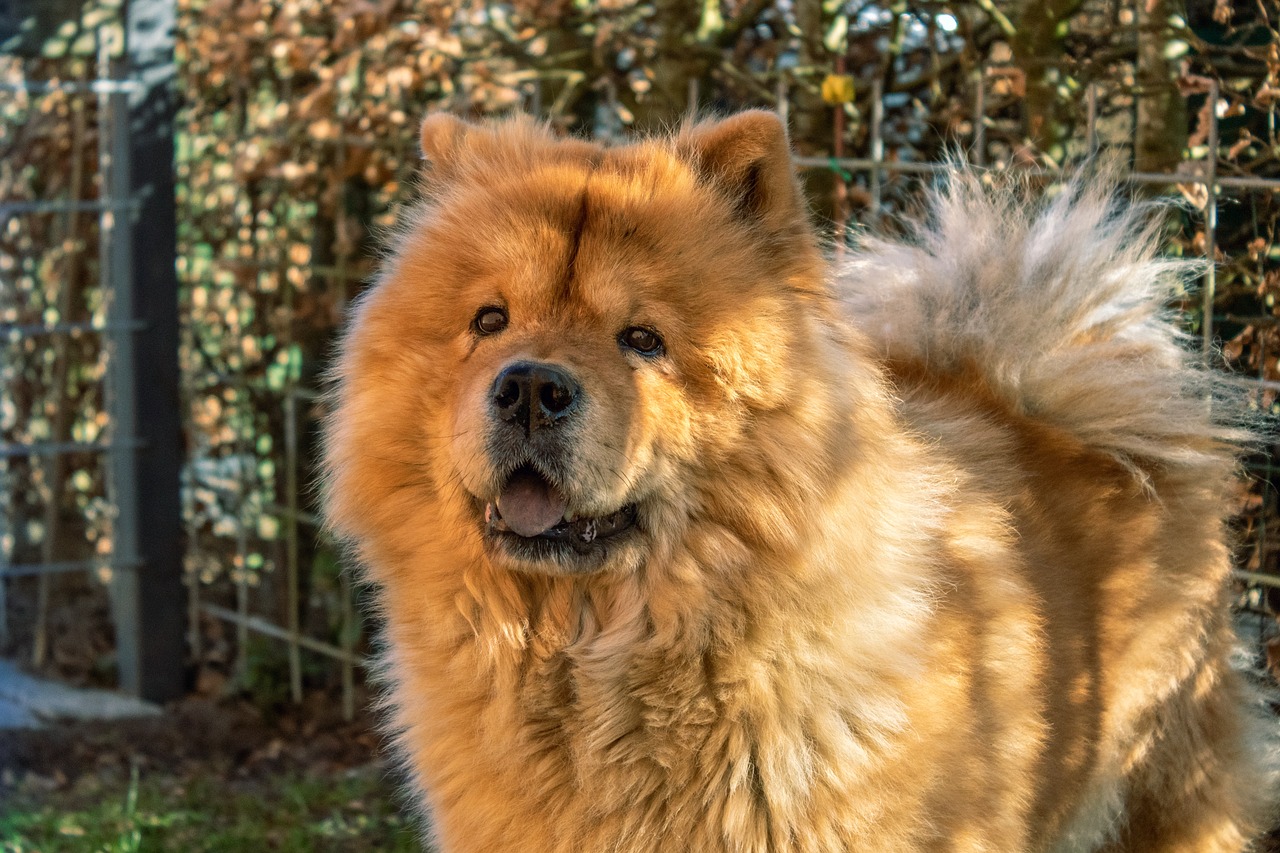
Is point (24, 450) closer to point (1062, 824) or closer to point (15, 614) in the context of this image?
point (15, 614)

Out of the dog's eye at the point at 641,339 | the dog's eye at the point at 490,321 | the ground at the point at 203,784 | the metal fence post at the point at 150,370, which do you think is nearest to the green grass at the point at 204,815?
the ground at the point at 203,784

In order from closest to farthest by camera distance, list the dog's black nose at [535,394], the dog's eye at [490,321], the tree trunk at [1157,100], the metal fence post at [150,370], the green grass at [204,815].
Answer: the dog's black nose at [535,394] → the dog's eye at [490,321] → the tree trunk at [1157,100] → the green grass at [204,815] → the metal fence post at [150,370]

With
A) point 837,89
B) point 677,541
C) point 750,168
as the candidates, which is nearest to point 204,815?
point 677,541

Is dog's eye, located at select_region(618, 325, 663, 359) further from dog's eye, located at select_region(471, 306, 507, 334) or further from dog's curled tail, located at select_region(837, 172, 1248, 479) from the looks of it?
dog's curled tail, located at select_region(837, 172, 1248, 479)

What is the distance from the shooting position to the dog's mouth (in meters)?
2.49

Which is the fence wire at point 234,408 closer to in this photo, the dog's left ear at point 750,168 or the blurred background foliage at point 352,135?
the blurred background foliage at point 352,135

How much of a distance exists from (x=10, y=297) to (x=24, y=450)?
1.06 metres

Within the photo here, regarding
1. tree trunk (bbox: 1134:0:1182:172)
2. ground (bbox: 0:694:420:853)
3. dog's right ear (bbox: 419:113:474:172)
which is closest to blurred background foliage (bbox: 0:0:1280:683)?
tree trunk (bbox: 1134:0:1182:172)

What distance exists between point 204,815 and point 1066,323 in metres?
3.07

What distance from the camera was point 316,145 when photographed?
5.46 m

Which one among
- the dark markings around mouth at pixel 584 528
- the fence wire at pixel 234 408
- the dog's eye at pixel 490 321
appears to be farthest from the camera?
the fence wire at pixel 234 408

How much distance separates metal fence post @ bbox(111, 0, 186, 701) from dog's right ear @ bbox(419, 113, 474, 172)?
2800mm

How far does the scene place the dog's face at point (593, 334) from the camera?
2449 mm

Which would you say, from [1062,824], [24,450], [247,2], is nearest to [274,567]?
[24,450]
